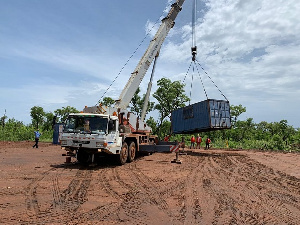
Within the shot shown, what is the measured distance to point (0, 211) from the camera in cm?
483

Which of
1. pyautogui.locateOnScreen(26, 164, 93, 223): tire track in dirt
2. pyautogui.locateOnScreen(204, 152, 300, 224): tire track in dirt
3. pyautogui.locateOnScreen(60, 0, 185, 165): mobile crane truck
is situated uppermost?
pyautogui.locateOnScreen(60, 0, 185, 165): mobile crane truck

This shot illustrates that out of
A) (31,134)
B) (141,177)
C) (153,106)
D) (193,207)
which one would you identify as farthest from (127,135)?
(31,134)

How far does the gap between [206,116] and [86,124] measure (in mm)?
8592

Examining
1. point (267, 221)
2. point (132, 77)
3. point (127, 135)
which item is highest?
point (132, 77)

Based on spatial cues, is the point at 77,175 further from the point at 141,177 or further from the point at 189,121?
the point at 189,121

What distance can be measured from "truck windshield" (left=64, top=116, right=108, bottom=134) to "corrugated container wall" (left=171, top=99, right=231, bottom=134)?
26.1 ft

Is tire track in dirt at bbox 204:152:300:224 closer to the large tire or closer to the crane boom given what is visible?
the large tire

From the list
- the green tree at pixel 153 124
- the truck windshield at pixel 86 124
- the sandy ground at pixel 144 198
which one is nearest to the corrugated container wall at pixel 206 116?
the sandy ground at pixel 144 198

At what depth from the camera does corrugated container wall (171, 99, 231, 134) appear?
15.7 m

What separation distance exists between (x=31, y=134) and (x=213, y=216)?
A: 3768 centimetres

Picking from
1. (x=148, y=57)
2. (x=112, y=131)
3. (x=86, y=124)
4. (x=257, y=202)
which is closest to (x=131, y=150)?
(x=112, y=131)

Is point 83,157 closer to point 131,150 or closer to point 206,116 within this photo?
point 131,150

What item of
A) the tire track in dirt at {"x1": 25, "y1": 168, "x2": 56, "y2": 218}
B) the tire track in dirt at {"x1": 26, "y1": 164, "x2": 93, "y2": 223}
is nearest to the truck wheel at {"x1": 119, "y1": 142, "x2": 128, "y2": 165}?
the tire track in dirt at {"x1": 26, "y1": 164, "x2": 93, "y2": 223}

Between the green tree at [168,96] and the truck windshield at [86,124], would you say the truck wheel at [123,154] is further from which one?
the green tree at [168,96]
